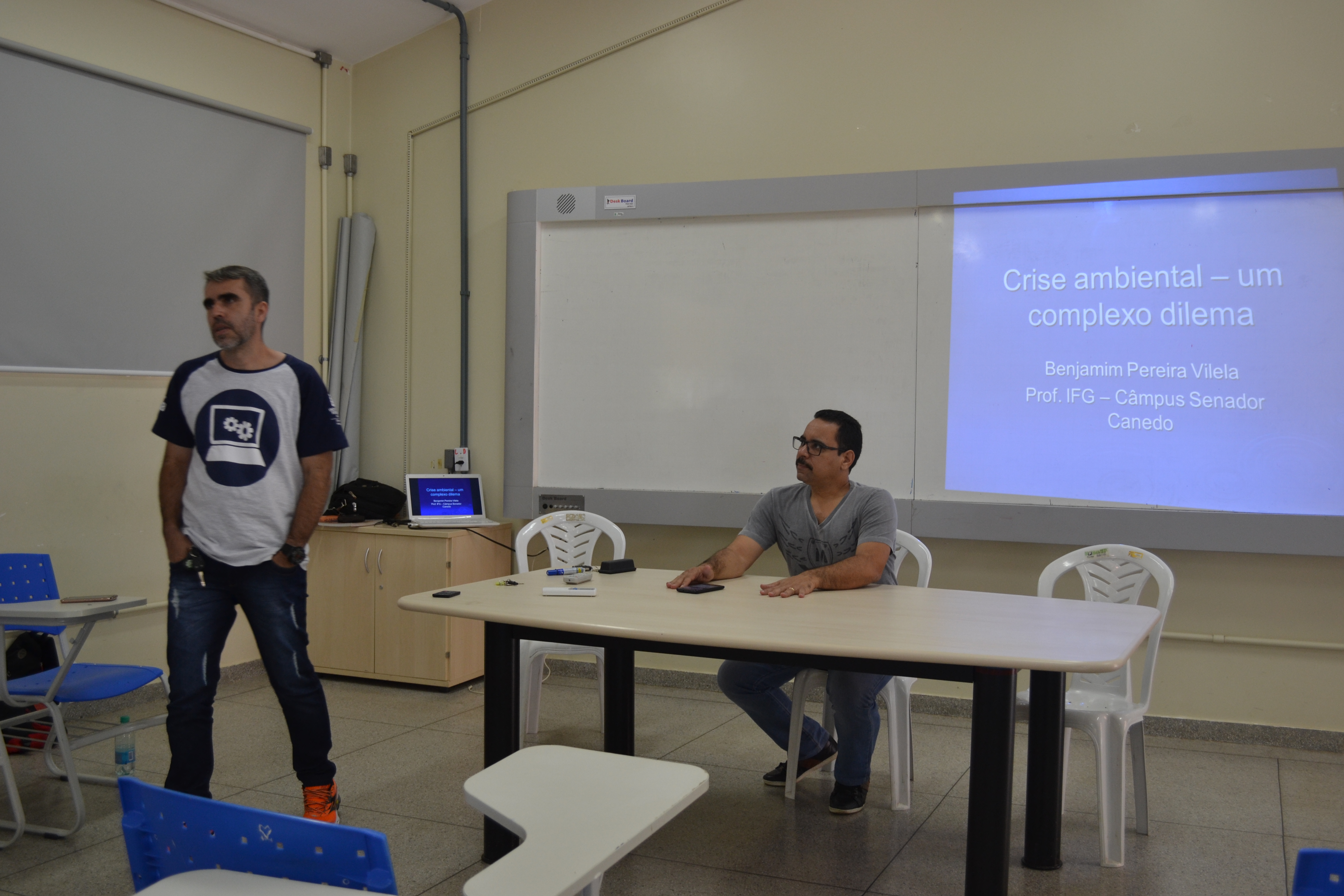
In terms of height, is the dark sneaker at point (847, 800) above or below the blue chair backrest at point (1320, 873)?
below

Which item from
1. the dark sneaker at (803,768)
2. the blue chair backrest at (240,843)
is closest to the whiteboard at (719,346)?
the dark sneaker at (803,768)

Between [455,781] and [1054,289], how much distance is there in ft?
9.90

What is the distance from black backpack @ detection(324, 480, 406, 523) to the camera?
4816mm

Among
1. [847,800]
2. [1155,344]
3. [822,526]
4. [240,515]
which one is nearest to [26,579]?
[240,515]

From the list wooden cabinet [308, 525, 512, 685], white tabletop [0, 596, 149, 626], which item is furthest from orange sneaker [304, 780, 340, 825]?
wooden cabinet [308, 525, 512, 685]

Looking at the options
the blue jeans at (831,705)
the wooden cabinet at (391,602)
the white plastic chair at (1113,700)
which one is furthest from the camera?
the wooden cabinet at (391,602)

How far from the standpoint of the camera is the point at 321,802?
8.87 ft

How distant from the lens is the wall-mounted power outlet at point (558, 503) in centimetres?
466

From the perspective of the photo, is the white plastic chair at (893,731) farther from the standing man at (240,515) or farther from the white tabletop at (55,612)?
the white tabletop at (55,612)

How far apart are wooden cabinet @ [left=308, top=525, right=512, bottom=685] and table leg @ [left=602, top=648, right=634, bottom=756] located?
1617 mm

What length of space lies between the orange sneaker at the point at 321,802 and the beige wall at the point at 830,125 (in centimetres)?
211

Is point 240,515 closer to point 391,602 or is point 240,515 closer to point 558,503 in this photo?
point 391,602

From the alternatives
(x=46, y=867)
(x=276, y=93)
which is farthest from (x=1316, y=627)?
(x=276, y=93)

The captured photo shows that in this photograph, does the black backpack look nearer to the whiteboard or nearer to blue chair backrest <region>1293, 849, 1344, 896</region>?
the whiteboard
